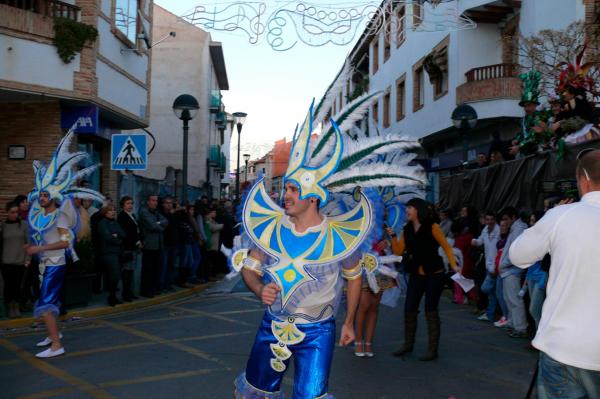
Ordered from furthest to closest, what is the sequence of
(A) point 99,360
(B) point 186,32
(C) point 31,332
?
(B) point 186,32 < (C) point 31,332 < (A) point 99,360

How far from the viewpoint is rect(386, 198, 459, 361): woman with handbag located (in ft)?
23.5

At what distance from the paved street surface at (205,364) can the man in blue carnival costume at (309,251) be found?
1968mm

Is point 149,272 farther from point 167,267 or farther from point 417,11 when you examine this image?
point 417,11

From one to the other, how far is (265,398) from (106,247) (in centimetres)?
743

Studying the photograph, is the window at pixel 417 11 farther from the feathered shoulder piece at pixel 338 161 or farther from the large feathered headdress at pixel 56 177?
the feathered shoulder piece at pixel 338 161

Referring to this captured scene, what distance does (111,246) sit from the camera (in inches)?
418

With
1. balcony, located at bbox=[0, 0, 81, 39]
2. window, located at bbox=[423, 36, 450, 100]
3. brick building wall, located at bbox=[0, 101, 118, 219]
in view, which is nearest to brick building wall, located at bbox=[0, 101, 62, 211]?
brick building wall, located at bbox=[0, 101, 118, 219]

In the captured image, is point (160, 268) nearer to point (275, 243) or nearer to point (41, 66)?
point (41, 66)

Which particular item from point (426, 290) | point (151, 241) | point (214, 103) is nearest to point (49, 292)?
point (426, 290)

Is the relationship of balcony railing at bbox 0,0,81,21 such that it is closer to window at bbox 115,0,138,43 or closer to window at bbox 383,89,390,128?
window at bbox 115,0,138,43

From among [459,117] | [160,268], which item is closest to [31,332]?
[160,268]

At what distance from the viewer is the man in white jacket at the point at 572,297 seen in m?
2.85

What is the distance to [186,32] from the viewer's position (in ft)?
122

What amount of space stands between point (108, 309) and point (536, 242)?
862 centimetres
